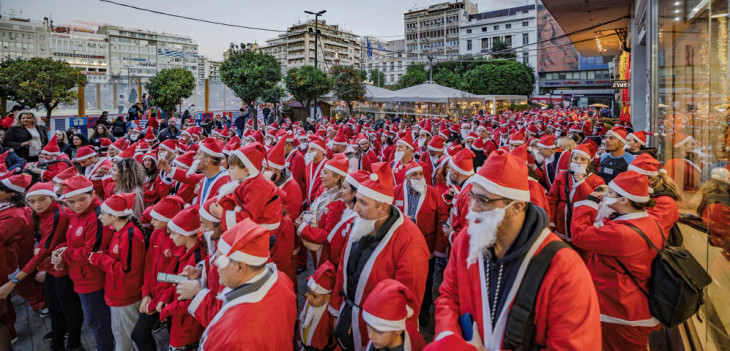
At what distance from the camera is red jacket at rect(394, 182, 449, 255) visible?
466 cm

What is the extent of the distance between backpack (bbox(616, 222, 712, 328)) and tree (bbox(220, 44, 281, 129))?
1845 cm

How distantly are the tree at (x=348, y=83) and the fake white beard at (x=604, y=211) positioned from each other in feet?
72.0

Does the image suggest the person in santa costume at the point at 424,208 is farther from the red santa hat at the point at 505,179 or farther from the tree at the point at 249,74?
the tree at the point at 249,74

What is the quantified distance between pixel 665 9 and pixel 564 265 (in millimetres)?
8352

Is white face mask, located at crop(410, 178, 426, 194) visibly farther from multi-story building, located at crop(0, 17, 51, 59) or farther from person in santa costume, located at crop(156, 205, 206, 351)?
multi-story building, located at crop(0, 17, 51, 59)

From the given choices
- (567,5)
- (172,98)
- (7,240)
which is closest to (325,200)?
(7,240)

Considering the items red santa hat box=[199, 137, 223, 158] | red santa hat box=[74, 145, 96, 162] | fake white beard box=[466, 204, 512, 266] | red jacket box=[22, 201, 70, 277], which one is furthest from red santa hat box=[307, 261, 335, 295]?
red santa hat box=[74, 145, 96, 162]

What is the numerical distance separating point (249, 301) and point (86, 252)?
2.49m

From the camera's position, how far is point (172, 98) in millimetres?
23266

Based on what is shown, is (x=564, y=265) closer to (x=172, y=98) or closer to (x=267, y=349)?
(x=267, y=349)

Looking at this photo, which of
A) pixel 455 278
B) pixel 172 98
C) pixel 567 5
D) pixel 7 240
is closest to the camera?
pixel 455 278

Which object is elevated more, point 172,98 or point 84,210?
point 172,98

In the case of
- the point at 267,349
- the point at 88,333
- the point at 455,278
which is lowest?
the point at 88,333

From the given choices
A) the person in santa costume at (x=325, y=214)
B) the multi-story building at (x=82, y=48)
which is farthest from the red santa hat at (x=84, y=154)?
the multi-story building at (x=82, y=48)
